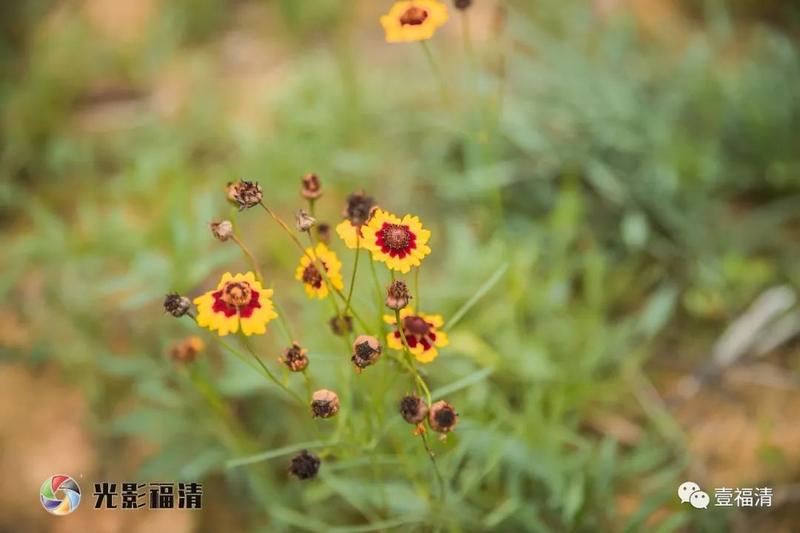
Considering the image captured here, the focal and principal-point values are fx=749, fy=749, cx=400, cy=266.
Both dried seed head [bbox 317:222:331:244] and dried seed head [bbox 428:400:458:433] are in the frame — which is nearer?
dried seed head [bbox 428:400:458:433]

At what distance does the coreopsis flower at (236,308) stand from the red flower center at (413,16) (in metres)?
0.42

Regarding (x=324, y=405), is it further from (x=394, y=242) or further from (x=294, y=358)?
(x=394, y=242)

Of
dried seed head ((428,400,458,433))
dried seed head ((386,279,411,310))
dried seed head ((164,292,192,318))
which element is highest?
dried seed head ((164,292,192,318))

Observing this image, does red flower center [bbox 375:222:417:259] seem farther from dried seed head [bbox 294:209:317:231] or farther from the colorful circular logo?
the colorful circular logo

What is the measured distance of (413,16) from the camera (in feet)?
3.32

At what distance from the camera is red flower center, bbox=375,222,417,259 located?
0.86m

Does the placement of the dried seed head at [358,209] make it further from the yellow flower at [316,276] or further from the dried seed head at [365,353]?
the dried seed head at [365,353]

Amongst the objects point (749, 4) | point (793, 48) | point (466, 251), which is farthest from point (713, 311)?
point (749, 4)

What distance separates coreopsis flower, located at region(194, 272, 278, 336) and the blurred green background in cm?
23


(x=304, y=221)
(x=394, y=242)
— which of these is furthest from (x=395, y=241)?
(x=304, y=221)

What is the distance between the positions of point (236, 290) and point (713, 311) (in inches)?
42.7

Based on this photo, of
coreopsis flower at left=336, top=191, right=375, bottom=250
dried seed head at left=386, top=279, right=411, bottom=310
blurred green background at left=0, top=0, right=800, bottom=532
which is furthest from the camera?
blurred green background at left=0, top=0, right=800, bottom=532

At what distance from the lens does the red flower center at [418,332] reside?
0.89m

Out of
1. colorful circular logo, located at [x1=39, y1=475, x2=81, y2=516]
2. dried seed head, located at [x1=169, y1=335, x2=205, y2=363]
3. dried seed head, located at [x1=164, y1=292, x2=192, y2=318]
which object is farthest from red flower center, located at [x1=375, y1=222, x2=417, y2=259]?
colorful circular logo, located at [x1=39, y1=475, x2=81, y2=516]
